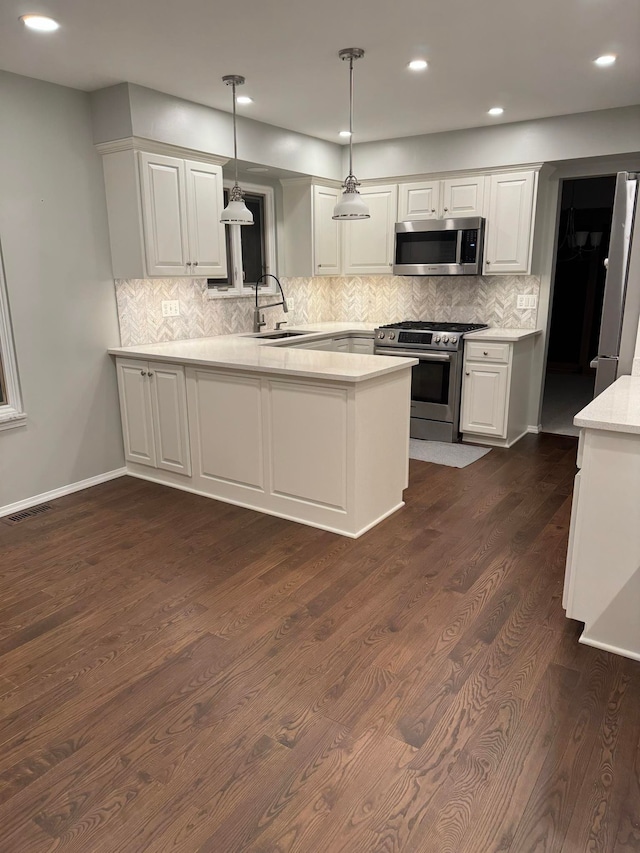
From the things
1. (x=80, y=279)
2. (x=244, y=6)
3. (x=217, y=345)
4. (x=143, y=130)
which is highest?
(x=244, y=6)

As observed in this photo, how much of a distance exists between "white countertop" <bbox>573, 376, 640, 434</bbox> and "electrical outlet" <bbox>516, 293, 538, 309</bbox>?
8.74ft

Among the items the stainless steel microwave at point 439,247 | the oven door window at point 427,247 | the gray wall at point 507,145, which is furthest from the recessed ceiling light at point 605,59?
the oven door window at point 427,247

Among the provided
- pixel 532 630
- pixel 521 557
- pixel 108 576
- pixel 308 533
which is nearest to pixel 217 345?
pixel 308 533

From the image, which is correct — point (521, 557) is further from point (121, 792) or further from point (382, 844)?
point (121, 792)

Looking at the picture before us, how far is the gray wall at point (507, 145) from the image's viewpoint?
4297mm

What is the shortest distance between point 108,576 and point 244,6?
2646mm

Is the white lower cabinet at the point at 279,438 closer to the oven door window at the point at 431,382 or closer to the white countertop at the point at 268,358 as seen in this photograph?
the white countertop at the point at 268,358

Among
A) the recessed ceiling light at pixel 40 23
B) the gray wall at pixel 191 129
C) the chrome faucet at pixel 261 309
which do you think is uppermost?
the recessed ceiling light at pixel 40 23

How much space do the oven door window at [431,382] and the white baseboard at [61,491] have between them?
246 centimetres

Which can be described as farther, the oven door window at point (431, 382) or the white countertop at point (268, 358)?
the oven door window at point (431, 382)

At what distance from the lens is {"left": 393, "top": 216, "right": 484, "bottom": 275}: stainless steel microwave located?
193 inches

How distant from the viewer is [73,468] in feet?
13.1

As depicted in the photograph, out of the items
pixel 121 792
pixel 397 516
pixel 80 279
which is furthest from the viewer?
pixel 80 279

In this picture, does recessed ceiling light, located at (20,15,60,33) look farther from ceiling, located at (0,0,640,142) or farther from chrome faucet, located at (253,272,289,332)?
chrome faucet, located at (253,272,289,332)
